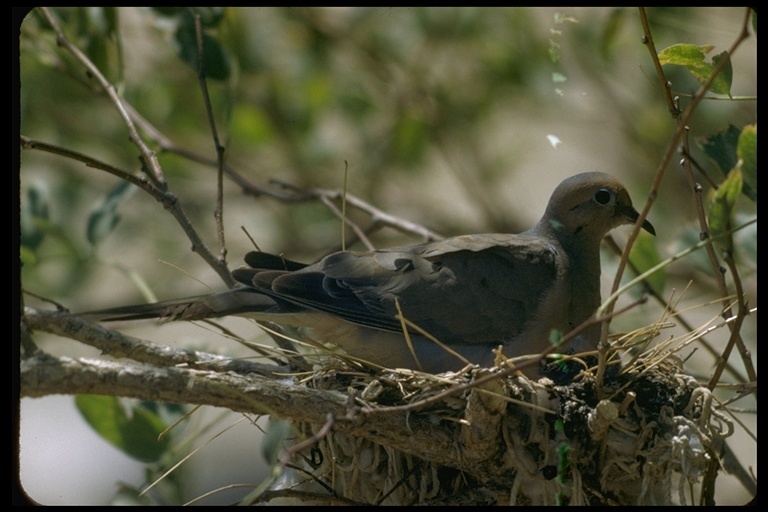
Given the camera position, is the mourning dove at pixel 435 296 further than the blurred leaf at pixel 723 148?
Yes

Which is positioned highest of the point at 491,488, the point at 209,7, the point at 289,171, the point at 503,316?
the point at 289,171

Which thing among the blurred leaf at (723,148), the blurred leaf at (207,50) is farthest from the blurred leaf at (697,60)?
the blurred leaf at (207,50)

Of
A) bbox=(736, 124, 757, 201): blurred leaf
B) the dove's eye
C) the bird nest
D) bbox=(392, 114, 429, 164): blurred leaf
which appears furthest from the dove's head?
bbox=(392, 114, 429, 164): blurred leaf

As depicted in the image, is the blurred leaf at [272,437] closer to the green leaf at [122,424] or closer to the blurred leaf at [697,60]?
the green leaf at [122,424]

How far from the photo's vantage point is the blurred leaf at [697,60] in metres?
2.01

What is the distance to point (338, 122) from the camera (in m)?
5.01

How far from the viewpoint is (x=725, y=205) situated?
5.98 feet

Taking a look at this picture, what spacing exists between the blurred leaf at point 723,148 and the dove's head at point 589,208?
15.5 inches

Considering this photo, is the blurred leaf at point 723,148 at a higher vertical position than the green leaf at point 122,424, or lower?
higher

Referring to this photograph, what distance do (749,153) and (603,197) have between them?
2.09 ft

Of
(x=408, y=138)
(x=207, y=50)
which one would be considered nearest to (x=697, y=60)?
(x=207, y=50)

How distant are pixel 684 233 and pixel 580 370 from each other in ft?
2.54
